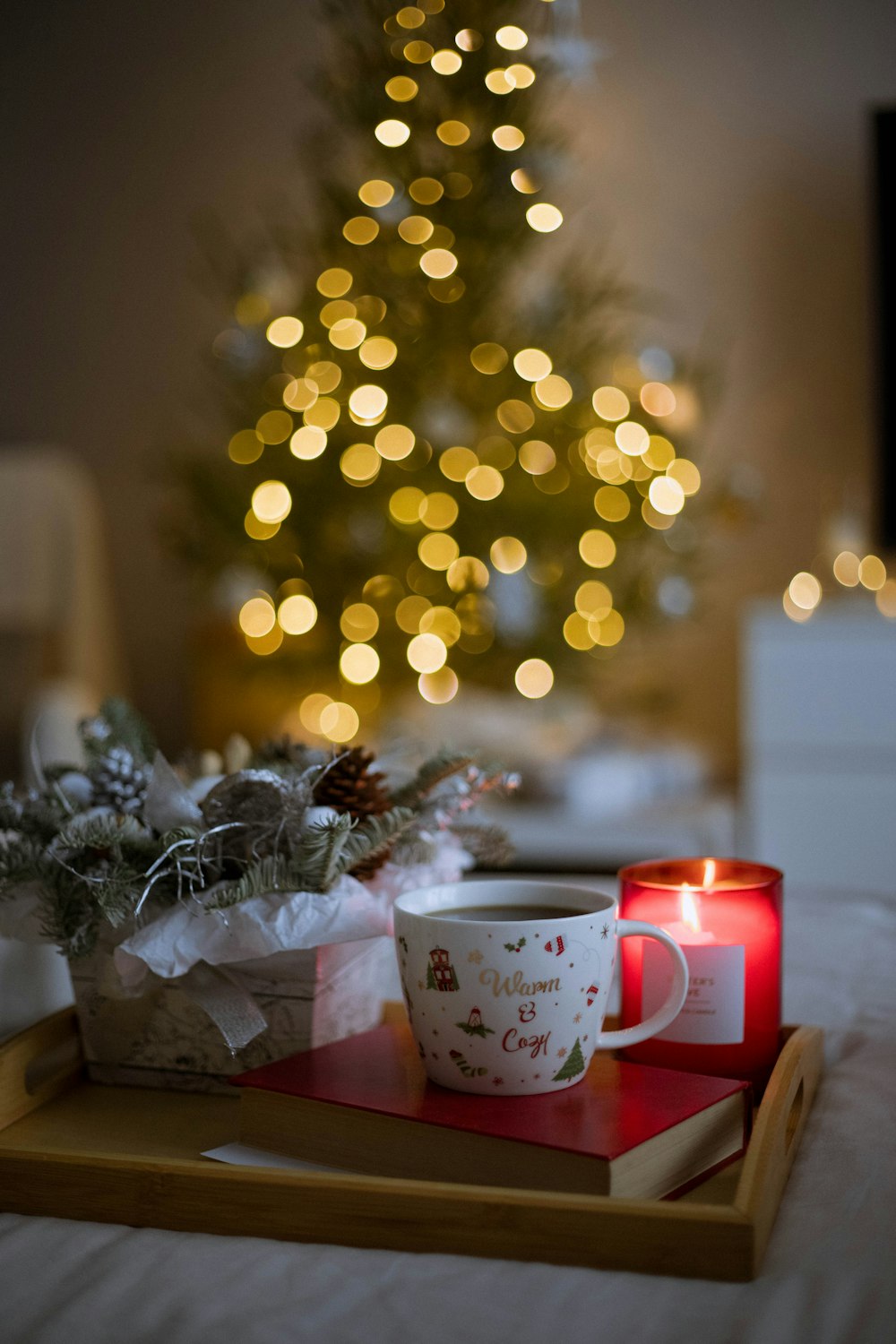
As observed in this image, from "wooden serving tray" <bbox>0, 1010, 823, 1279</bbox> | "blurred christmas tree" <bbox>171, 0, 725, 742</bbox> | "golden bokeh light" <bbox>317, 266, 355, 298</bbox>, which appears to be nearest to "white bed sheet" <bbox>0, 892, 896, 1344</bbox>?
"wooden serving tray" <bbox>0, 1010, 823, 1279</bbox>

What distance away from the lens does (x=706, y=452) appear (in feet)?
8.28

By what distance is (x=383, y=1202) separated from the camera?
355mm

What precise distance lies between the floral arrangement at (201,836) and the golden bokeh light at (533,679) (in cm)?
162

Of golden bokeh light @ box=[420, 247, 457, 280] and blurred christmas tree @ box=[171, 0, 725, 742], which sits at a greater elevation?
golden bokeh light @ box=[420, 247, 457, 280]

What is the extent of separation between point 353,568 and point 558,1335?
181 cm

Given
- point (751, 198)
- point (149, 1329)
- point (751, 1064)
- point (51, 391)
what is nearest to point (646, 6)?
point (751, 198)

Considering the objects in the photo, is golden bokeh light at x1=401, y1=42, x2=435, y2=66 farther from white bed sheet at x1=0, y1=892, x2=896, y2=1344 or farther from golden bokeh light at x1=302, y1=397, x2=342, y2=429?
white bed sheet at x1=0, y1=892, x2=896, y2=1344

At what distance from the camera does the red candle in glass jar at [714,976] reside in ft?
1.48

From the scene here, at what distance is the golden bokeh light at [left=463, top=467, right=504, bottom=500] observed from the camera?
201 centimetres

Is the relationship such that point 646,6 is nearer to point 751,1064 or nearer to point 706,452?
point 706,452

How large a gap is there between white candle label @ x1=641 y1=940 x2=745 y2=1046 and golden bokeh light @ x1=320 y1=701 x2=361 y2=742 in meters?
1.73

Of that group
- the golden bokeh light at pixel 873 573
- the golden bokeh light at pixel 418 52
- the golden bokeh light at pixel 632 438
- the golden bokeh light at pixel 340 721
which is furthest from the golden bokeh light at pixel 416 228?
the golden bokeh light at pixel 873 573

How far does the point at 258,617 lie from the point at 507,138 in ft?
2.86

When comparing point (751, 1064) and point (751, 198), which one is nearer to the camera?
point (751, 1064)
